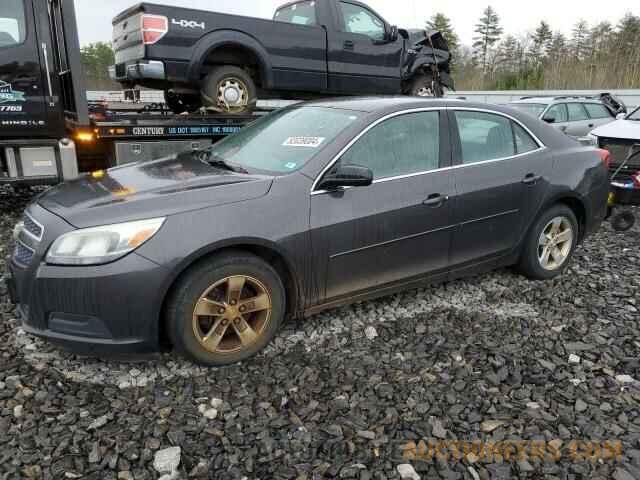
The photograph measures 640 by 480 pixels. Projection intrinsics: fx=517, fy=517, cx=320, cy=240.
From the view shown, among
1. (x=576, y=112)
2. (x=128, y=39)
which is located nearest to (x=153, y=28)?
(x=128, y=39)

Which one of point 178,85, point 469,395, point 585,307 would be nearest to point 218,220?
point 469,395

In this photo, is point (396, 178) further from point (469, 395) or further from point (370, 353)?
point (469, 395)

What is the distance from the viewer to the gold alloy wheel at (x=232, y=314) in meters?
2.93

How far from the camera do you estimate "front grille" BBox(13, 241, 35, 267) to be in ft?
9.23

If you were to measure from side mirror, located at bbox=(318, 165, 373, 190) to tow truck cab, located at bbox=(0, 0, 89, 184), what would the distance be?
3.95m

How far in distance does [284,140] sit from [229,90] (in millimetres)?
3817

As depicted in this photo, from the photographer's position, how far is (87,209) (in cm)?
279

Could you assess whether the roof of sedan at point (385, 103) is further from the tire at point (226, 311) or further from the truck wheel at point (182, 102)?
the truck wheel at point (182, 102)

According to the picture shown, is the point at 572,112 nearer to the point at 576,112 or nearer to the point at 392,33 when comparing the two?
the point at 576,112

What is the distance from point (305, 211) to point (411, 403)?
1.24m

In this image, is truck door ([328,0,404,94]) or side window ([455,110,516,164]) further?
truck door ([328,0,404,94])

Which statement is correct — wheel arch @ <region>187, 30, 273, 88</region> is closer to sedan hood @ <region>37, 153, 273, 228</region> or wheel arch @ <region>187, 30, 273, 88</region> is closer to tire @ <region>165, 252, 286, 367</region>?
sedan hood @ <region>37, 153, 273, 228</region>

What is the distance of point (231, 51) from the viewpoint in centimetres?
707

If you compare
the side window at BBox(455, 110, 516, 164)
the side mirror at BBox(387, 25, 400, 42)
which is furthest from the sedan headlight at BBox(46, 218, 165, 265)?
the side mirror at BBox(387, 25, 400, 42)
